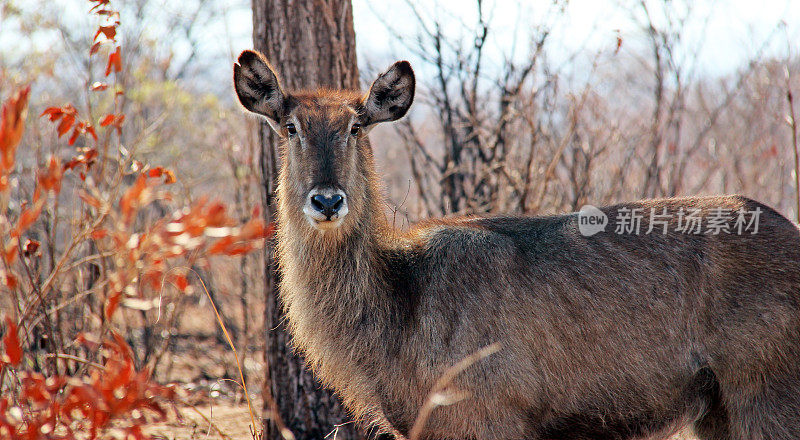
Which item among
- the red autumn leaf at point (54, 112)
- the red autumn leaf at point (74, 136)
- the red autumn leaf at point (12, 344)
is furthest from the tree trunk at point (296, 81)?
the red autumn leaf at point (12, 344)

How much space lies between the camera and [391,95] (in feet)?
15.6

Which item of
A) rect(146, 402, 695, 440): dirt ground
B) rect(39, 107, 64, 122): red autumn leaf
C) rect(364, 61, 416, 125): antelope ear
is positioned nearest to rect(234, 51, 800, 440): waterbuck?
rect(364, 61, 416, 125): antelope ear

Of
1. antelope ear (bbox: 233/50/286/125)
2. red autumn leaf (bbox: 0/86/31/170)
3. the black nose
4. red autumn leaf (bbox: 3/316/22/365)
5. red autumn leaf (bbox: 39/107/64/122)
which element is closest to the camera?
red autumn leaf (bbox: 0/86/31/170)

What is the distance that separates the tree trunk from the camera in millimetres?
5508

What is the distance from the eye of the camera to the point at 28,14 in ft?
33.7

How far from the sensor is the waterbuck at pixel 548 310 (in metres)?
4.02

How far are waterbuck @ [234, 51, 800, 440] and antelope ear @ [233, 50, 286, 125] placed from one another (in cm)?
2

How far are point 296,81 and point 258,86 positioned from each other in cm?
90

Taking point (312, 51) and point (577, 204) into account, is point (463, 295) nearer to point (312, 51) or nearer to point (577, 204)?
point (312, 51)

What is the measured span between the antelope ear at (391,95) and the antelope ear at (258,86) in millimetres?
586
